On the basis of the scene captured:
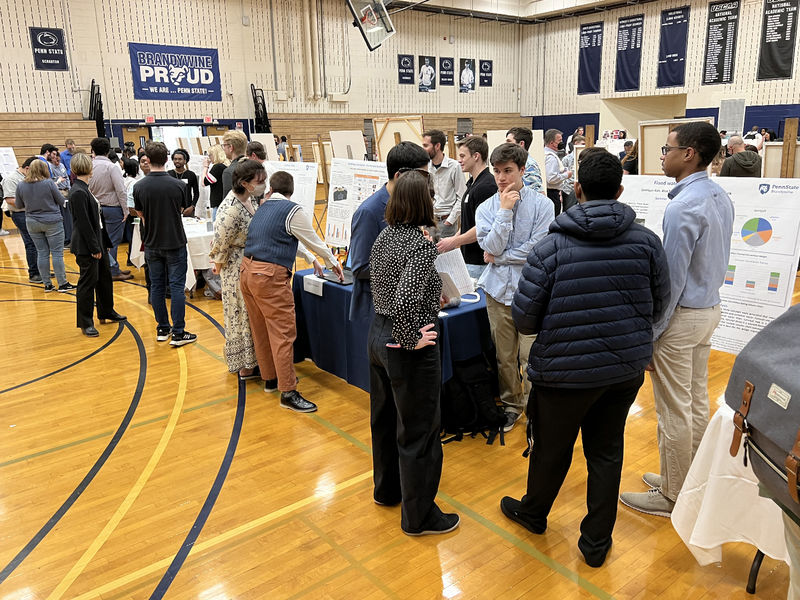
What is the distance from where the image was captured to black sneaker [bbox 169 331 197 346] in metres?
5.46

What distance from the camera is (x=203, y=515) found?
2.94 metres

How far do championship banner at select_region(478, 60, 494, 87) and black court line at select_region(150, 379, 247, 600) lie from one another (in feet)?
68.4

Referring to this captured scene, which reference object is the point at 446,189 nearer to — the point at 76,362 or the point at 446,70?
the point at 76,362

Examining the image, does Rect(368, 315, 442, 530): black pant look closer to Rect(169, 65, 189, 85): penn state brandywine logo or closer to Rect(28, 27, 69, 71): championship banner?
Rect(28, 27, 69, 71): championship banner

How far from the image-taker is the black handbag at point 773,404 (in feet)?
3.72

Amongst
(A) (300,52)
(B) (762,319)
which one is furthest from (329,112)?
(B) (762,319)

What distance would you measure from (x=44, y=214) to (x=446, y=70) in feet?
56.8

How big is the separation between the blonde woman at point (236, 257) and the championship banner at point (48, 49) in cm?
1298

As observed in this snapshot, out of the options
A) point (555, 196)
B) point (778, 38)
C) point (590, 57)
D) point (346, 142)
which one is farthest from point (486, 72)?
point (555, 196)

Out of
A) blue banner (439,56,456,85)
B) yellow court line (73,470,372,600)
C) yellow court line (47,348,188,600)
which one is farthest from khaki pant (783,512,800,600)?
blue banner (439,56,456,85)

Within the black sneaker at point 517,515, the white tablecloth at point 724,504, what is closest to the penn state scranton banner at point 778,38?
the white tablecloth at point 724,504

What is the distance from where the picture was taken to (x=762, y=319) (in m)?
3.47

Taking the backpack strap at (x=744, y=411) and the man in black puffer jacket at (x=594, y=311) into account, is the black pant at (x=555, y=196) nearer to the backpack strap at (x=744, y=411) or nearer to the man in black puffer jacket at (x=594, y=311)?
the man in black puffer jacket at (x=594, y=311)

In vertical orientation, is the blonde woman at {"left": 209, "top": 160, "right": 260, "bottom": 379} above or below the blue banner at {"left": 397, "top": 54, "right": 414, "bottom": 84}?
below
